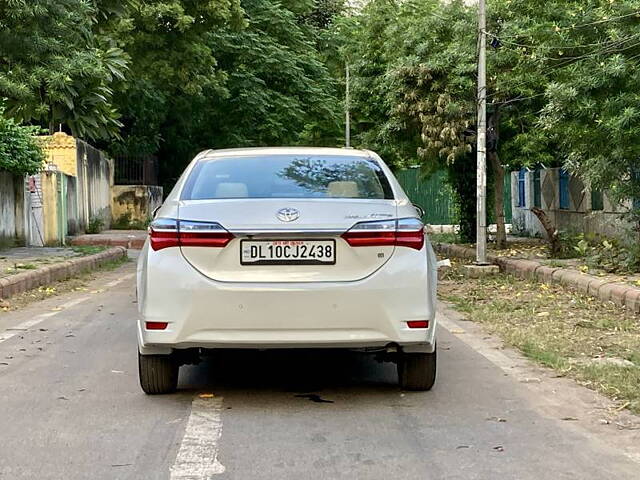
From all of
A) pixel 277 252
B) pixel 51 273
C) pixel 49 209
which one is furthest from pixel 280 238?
pixel 49 209

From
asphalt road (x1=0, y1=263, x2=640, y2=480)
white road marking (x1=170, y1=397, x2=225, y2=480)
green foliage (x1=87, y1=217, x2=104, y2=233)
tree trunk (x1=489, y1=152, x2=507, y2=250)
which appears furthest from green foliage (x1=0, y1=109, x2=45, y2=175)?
white road marking (x1=170, y1=397, x2=225, y2=480)

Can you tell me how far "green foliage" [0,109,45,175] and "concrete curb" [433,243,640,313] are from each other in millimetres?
8983

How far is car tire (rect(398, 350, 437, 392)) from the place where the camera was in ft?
18.0

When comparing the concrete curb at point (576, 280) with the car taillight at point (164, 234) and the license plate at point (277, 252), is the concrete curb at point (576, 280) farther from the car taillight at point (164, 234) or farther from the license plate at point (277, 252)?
the car taillight at point (164, 234)

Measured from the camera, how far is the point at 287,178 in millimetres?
5617

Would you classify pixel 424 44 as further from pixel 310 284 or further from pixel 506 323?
pixel 310 284

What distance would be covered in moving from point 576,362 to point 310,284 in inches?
99.8

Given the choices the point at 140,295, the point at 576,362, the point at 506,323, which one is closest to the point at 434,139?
the point at 506,323

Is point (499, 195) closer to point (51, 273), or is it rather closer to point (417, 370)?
point (51, 273)

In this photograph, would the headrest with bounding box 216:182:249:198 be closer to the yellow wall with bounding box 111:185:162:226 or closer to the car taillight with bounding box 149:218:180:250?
the car taillight with bounding box 149:218:180:250

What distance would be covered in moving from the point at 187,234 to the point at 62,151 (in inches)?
739

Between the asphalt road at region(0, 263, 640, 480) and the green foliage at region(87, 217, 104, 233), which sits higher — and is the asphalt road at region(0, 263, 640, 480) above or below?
below

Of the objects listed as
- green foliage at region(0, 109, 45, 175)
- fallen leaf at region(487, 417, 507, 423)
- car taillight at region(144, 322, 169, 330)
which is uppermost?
green foliage at region(0, 109, 45, 175)

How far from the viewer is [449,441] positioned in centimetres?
450
